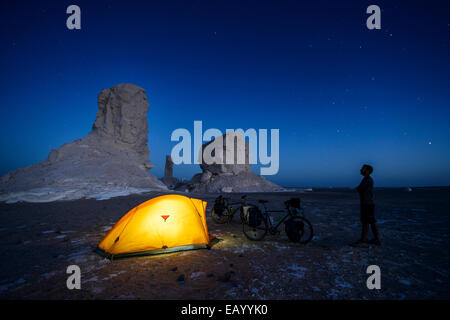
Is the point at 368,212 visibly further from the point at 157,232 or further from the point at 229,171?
the point at 229,171

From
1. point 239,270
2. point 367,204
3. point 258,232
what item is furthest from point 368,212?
point 239,270

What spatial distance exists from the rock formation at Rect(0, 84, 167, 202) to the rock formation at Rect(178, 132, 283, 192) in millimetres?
23699

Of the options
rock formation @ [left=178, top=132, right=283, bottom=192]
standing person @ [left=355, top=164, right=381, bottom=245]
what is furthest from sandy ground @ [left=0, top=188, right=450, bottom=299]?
rock formation @ [left=178, top=132, right=283, bottom=192]

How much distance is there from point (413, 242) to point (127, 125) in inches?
1958

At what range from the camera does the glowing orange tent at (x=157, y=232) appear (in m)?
5.52

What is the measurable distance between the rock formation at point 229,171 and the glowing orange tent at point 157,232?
56.0 metres

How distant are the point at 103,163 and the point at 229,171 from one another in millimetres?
39659

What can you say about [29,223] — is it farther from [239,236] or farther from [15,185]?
[15,185]

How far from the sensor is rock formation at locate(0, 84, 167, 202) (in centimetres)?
2468

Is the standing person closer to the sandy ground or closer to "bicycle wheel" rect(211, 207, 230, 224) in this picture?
the sandy ground

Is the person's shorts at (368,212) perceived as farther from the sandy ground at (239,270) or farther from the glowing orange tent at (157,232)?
the glowing orange tent at (157,232)

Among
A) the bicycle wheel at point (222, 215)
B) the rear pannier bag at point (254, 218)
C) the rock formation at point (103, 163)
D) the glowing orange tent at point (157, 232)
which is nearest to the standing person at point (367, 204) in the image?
the rear pannier bag at point (254, 218)
